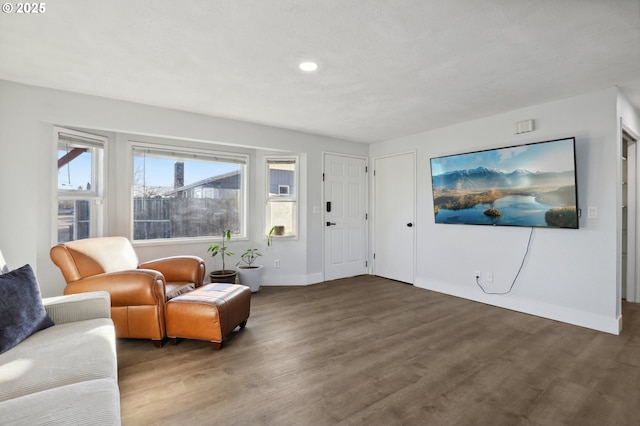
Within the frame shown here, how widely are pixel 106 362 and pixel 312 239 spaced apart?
138 inches

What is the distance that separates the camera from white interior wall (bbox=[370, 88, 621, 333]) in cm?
298

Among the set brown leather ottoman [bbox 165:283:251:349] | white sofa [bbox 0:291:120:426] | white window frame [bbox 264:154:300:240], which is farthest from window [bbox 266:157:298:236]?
white sofa [bbox 0:291:120:426]

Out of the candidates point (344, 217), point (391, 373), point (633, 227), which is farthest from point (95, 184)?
point (633, 227)

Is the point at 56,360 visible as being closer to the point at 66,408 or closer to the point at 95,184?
the point at 66,408

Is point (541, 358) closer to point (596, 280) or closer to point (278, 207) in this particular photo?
point (596, 280)

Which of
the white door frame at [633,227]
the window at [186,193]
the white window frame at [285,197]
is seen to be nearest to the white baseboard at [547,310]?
the white door frame at [633,227]

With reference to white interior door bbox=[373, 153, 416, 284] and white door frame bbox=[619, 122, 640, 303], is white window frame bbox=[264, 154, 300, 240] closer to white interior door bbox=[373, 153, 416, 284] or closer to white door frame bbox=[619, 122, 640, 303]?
white interior door bbox=[373, 153, 416, 284]

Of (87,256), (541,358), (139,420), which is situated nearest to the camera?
(139,420)

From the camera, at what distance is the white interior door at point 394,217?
484cm

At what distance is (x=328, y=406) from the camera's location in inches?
72.9

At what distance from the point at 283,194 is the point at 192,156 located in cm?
141

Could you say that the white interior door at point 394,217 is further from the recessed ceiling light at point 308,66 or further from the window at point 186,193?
the recessed ceiling light at point 308,66

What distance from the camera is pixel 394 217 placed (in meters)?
5.08


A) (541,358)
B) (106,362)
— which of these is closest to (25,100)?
(106,362)
